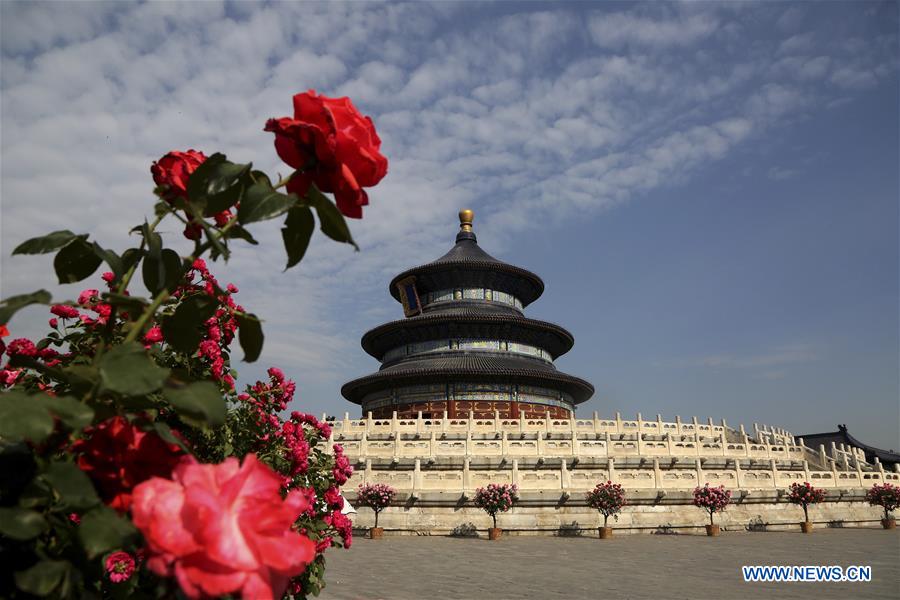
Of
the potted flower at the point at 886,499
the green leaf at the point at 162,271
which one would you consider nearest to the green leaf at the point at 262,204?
the green leaf at the point at 162,271

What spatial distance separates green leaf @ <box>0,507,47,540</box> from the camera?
1142 mm

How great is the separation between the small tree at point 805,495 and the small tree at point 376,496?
1501cm

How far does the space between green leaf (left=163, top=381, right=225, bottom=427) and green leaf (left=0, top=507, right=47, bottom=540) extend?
1.16 ft

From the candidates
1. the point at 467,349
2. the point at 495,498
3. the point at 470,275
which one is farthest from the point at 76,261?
the point at 470,275

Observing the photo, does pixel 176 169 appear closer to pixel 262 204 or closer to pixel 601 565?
pixel 262 204

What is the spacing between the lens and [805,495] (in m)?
21.5

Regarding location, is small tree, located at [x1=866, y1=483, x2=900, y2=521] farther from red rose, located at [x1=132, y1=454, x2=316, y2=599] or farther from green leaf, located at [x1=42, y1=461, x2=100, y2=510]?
green leaf, located at [x1=42, y1=461, x2=100, y2=510]

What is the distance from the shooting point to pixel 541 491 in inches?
769

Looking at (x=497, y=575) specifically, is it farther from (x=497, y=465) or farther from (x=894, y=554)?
(x=894, y=554)

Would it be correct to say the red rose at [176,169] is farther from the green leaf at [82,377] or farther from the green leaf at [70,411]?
the green leaf at [70,411]

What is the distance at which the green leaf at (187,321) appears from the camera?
1694mm

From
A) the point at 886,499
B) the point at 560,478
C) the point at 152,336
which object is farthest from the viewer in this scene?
the point at 886,499

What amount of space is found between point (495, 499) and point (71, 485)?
18.3 meters

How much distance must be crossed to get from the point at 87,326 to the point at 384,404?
1331 inches
